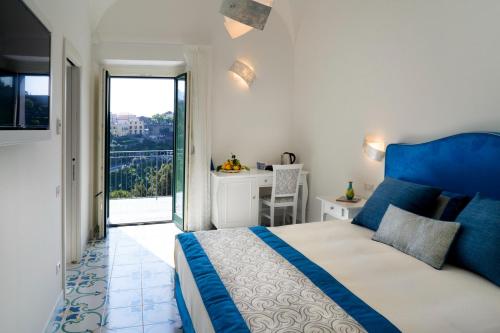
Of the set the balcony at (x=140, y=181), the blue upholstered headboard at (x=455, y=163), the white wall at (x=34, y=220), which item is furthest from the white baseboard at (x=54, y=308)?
the balcony at (x=140, y=181)

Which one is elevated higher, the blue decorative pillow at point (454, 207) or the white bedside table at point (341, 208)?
the blue decorative pillow at point (454, 207)

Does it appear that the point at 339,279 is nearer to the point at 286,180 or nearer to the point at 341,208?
the point at 341,208

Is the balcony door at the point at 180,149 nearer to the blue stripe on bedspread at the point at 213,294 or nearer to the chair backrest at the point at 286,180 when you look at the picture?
the chair backrest at the point at 286,180

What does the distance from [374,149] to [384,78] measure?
0.68m

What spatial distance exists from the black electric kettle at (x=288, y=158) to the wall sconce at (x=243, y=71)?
1.13m

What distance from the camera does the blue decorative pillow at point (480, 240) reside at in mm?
2104

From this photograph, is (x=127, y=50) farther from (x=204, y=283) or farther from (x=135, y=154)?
(x=204, y=283)

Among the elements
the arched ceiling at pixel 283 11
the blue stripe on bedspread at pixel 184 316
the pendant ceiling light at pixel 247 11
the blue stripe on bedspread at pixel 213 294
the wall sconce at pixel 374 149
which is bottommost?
the blue stripe on bedspread at pixel 184 316

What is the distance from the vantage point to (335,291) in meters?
1.95

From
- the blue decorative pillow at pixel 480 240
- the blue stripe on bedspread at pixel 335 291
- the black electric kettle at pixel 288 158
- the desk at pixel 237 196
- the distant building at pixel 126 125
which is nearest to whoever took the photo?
the blue stripe on bedspread at pixel 335 291

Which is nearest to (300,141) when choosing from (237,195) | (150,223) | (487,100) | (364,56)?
(237,195)

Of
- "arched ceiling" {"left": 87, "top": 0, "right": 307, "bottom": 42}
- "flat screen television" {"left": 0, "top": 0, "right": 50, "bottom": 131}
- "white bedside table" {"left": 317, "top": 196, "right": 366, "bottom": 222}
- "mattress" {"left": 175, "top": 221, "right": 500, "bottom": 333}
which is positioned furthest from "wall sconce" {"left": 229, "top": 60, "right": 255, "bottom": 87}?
"flat screen television" {"left": 0, "top": 0, "right": 50, "bottom": 131}

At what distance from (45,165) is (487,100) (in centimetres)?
302

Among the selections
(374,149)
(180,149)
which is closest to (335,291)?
(374,149)
